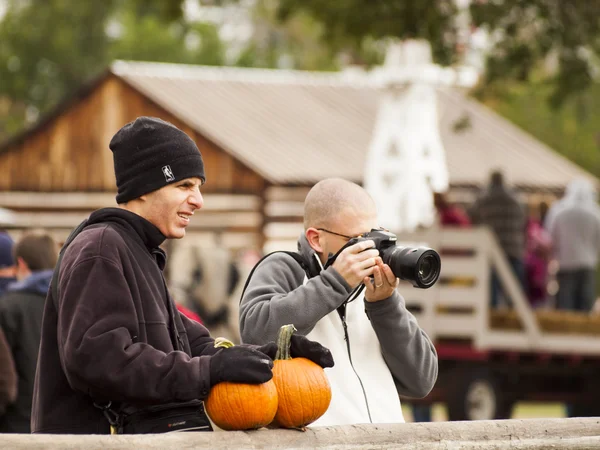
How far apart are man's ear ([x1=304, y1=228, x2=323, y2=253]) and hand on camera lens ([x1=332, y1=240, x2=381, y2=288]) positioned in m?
0.21

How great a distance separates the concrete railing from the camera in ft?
11.8

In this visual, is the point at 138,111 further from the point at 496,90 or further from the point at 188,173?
the point at 188,173

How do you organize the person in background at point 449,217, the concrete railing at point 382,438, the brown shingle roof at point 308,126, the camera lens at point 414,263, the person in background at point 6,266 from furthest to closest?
the brown shingle roof at point 308,126 → the person in background at point 449,217 → the person in background at point 6,266 → the camera lens at point 414,263 → the concrete railing at point 382,438

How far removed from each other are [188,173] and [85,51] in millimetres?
43106

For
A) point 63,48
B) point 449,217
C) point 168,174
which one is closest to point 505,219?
point 449,217

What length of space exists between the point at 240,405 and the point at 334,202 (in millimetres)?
1070

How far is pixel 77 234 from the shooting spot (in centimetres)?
400

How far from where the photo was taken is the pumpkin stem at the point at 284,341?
4230 millimetres

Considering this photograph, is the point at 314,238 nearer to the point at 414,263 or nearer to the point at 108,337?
the point at 414,263

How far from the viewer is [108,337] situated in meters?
3.71

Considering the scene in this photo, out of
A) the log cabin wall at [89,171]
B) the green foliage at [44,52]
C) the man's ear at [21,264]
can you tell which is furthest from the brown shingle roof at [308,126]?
the man's ear at [21,264]

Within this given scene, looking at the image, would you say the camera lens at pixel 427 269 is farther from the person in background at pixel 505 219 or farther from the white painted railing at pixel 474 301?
the person in background at pixel 505 219

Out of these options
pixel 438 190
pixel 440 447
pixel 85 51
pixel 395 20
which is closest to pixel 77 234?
pixel 440 447

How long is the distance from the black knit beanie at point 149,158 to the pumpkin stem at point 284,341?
523mm
